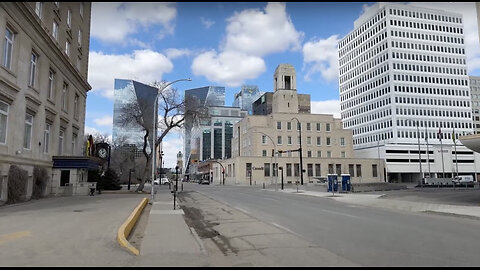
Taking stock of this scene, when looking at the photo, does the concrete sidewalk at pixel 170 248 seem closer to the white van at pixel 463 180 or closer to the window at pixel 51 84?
the window at pixel 51 84

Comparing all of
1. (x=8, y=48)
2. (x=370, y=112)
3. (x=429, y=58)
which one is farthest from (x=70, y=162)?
(x=429, y=58)

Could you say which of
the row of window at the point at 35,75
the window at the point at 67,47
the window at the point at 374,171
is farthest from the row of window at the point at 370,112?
the window at the point at 67,47

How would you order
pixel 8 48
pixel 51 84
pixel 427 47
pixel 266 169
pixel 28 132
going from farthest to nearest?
pixel 427 47 → pixel 266 169 → pixel 51 84 → pixel 28 132 → pixel 8 48

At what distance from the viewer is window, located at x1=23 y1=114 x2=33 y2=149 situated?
25.3 m

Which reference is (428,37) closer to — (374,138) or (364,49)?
(364,49)

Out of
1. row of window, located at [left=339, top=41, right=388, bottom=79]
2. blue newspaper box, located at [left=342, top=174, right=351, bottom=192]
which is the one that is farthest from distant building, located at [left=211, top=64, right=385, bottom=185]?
blue newspaper box, located at [left=342, top=174, right=351, bottom=192]

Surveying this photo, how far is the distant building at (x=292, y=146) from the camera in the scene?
9256cm

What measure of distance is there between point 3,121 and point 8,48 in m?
4.31

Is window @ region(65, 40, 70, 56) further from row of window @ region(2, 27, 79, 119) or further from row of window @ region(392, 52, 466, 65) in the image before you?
row of window @ region(392, 52, 466, 65)

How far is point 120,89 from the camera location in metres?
48.7

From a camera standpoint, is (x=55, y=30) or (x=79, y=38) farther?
(x=79, y=38)

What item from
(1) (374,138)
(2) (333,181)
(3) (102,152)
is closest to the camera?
(2) (333,181)

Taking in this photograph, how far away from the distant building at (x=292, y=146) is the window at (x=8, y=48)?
69.3 meters

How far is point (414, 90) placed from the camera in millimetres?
116438
